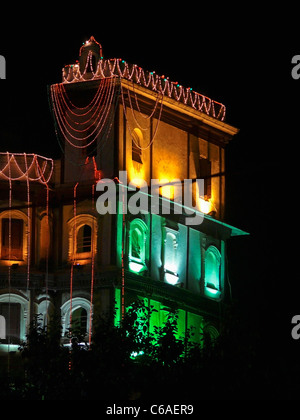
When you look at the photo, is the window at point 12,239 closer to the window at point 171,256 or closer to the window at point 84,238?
the window at point 84,238

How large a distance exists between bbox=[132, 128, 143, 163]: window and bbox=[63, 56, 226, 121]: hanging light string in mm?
2143

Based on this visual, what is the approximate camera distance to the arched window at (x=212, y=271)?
261ft

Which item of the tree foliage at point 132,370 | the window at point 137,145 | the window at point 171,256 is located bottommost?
the tree foliage at point 132,370

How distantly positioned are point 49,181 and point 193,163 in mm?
7664

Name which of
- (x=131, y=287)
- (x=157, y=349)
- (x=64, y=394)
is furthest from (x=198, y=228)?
(x=64, y=394)

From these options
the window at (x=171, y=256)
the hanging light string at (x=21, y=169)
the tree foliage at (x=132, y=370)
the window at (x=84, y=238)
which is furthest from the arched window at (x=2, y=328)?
the tree foliage at (x=132, y=370)

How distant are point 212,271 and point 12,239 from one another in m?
10.7

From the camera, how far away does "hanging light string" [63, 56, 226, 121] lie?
73.9 metres

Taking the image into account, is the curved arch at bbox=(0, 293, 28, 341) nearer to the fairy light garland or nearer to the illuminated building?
the illuminated building

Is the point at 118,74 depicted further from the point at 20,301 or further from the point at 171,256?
the point at 20,301

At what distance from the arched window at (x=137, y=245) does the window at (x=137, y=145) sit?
2.89 metres

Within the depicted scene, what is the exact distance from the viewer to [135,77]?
74.6m

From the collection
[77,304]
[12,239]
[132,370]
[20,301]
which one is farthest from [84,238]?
[132,370]
